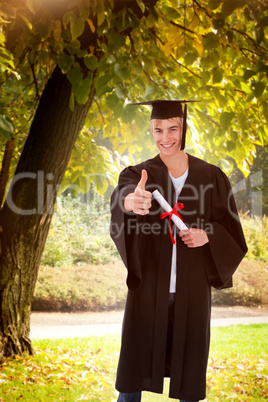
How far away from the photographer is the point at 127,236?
6.61ft

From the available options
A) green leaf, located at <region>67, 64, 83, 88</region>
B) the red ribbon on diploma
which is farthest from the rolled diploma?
green leaf, located at <region>67, 64, 83, 88</region>

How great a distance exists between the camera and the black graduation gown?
79.8 inches

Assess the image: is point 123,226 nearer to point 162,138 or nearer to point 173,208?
point 173,208

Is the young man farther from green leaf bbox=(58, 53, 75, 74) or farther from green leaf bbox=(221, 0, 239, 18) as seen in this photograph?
green leaf bbox=(58, 53, 75, 74)

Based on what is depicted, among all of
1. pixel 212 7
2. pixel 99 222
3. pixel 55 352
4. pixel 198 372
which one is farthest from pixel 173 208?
pixel 99 222

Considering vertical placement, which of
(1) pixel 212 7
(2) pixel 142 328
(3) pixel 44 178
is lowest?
(2) pixel 142 328

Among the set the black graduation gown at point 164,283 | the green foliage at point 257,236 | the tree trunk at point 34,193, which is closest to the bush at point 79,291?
the green foliage at point 257,236

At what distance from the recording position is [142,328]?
6.79ft

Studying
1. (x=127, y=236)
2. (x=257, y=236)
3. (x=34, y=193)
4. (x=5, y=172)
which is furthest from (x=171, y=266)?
(x=257, y=236)

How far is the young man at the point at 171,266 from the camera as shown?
2.03m

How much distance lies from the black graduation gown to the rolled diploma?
0.25ft

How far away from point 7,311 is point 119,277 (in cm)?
→ 332

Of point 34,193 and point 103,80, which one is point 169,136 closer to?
point 103,80

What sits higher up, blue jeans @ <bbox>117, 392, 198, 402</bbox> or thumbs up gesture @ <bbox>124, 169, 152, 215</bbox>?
thumbs up gesture @ <bbox>124, 169, 152, 215</bbox>
